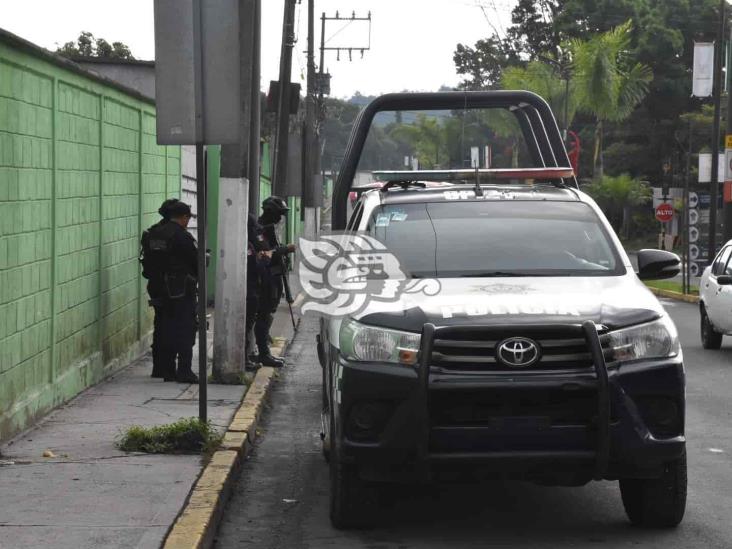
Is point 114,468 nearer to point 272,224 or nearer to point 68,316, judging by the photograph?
point 68,316

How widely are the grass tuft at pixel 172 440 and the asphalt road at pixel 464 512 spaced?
34 centimetres

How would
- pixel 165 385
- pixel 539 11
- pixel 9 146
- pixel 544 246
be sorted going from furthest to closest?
pixel 539 11
pixel 165 385
pixel 9 146
pixel 544 246

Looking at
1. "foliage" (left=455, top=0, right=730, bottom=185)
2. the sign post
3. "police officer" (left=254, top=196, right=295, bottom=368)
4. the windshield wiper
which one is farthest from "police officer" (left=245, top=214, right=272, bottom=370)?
"foliage" (left=455, top=0, right=730, bottom=185)

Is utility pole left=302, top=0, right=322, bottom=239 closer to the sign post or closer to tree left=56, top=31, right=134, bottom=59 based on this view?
tree left=56, top=31, right=134, bottom=59

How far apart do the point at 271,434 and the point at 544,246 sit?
11.3 ft

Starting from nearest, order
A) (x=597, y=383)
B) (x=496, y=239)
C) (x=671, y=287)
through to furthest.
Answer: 1. (x=597, y=383)
2. (x=496, y=239)
3. (x=671, y=287)

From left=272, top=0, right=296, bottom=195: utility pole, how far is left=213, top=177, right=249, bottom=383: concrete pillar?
9.96 metres

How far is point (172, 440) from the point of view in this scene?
900 cm

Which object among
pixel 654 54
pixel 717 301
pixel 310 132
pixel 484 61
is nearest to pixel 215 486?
pixel 717 301

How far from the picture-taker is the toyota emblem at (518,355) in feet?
22.3

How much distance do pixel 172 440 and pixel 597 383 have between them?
10.9ft

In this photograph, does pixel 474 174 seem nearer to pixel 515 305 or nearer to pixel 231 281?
pixel 515 305

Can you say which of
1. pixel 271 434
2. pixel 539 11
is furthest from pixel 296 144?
pixel 539 11

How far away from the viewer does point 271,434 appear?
1081 centimetres
